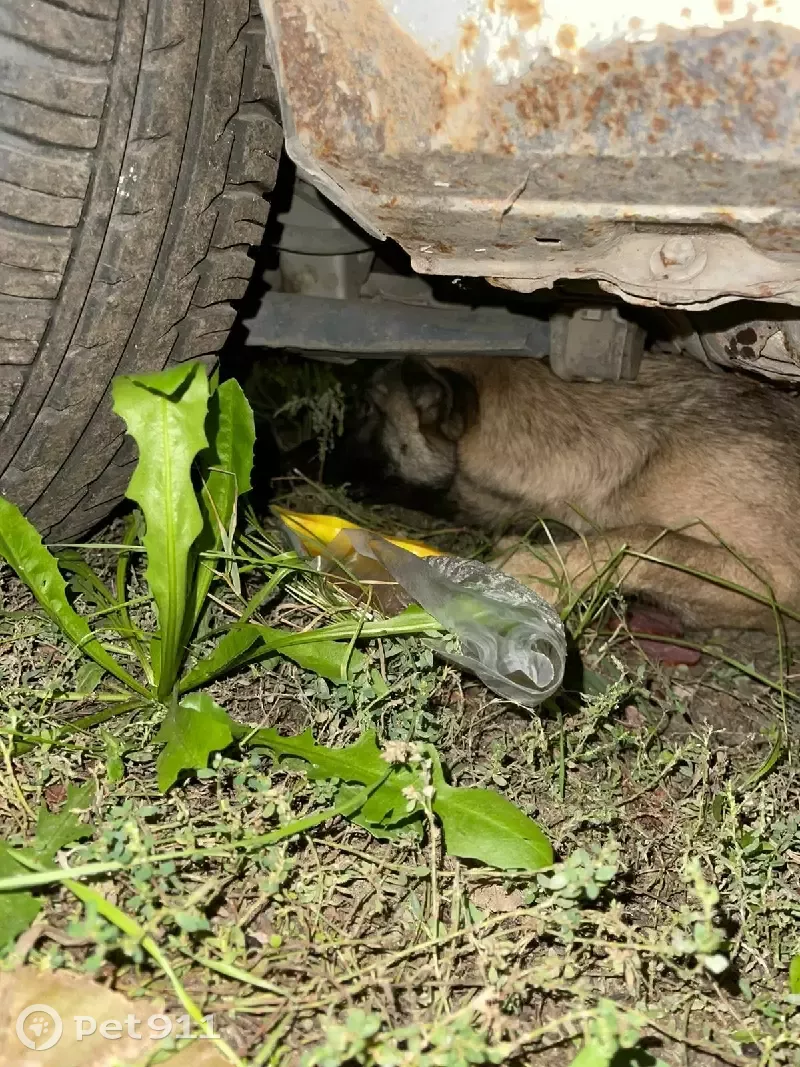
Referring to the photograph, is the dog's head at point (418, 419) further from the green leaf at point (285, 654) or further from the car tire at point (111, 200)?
the green leaf at point (285, 654)

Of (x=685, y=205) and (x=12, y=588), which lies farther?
(x=12, y=588)

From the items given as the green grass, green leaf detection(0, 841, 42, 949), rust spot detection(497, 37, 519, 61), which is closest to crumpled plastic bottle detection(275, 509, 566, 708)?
the green grass

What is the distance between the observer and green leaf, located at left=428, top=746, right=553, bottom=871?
1.54 metres

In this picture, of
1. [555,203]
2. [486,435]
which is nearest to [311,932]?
[555,203]

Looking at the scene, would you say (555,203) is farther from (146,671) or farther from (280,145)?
(146,671)

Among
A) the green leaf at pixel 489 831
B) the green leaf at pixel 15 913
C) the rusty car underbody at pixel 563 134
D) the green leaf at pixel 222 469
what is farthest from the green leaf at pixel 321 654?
the rusty car underbody at pixel 563 134

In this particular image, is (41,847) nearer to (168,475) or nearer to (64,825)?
(64,825)

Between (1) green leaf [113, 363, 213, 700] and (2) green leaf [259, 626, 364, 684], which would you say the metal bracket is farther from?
(1) green leaf [113, 363, 213, 700]

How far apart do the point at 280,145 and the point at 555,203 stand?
580 mm

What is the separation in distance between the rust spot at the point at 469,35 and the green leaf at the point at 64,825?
1.29 meters

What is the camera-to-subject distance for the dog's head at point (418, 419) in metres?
3.21

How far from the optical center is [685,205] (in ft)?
4.53

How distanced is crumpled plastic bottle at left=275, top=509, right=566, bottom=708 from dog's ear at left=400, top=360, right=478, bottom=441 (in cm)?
106

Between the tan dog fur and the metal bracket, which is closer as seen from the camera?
the metal bracket
